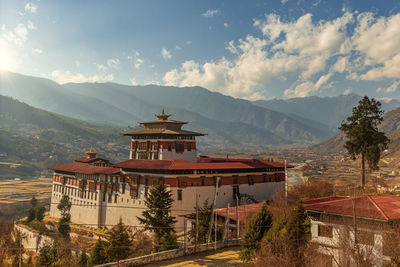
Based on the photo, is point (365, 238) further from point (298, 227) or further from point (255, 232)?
point (255, 232)

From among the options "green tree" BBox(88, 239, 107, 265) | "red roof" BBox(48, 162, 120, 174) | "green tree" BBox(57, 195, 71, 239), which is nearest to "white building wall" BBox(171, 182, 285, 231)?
"green tree" BBox(88, 239, 107, 265)

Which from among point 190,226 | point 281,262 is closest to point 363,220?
point 281,262

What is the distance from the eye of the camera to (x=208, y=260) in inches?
1146

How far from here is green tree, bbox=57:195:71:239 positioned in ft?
208

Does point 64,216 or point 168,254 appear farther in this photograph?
point 64,216

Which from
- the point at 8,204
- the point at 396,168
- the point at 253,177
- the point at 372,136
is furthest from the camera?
the point at 396,168

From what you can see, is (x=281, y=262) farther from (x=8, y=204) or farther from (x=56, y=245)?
(x=8, y=204)

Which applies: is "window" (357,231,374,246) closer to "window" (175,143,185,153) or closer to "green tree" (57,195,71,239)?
"window" (175,143,185,153)

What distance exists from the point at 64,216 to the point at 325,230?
6062cm

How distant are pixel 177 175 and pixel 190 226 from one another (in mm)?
9676

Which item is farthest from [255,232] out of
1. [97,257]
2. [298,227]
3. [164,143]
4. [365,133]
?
[164,143]

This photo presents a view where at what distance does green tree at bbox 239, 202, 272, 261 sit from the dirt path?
1436 mm

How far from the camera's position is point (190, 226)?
144ft

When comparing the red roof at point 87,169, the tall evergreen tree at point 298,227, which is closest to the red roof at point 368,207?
the tall evergreen tree at point 298,227
